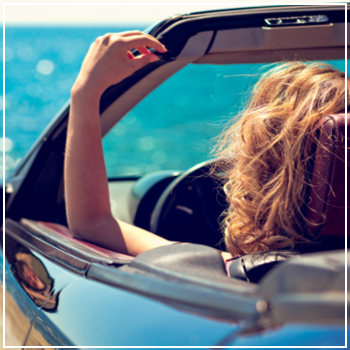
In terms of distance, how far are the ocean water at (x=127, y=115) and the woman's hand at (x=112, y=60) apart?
20.5 metres

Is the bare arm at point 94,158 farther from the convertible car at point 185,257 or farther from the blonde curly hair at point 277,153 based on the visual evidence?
the blonde curly hair at point 277,153

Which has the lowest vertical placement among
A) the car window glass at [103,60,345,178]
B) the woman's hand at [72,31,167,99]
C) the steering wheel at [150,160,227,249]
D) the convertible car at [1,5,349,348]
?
the car window glass at [103,60,345,178]

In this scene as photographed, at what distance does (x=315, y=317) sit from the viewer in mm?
625

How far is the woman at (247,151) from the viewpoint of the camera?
3.80 feet

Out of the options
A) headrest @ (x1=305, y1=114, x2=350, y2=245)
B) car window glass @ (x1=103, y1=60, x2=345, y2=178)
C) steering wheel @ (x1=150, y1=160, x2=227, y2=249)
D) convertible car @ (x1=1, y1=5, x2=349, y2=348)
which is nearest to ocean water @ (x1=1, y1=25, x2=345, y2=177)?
car window glass @ (x1=103, y1=60, x2=345, y2=178)

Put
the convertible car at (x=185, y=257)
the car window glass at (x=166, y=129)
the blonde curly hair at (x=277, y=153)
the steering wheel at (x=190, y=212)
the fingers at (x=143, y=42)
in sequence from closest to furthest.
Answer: the convertible car at (x=185, y=257) → the blonde curly hair at (x=277, y=153) → the fingers at (x=143, y=42) → the steering wheel at (x=190, y=212) → the car window glass at (x=166, y=129)

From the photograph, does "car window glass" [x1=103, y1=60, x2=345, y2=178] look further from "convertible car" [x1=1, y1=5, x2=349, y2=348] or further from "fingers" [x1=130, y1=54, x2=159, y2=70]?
"fingers" [x1=130, y1=54, x2=159, y2=70]

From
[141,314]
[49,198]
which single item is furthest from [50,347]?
[49,198]

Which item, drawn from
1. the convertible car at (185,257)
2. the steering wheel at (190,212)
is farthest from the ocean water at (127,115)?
the convertible car at (185,257)

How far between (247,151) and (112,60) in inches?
23.9

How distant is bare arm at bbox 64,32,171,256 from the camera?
5.02ft

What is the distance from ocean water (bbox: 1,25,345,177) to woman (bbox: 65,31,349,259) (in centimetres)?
2048

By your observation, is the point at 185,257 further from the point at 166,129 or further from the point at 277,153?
the point at 166,129

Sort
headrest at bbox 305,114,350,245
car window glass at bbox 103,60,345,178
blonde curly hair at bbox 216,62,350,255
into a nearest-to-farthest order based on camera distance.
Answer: headrest at bbox 305,114,350,245 → blonde curly hair at bbox 216,62,350,255 → car window glass at bbox 103,60,345,178
